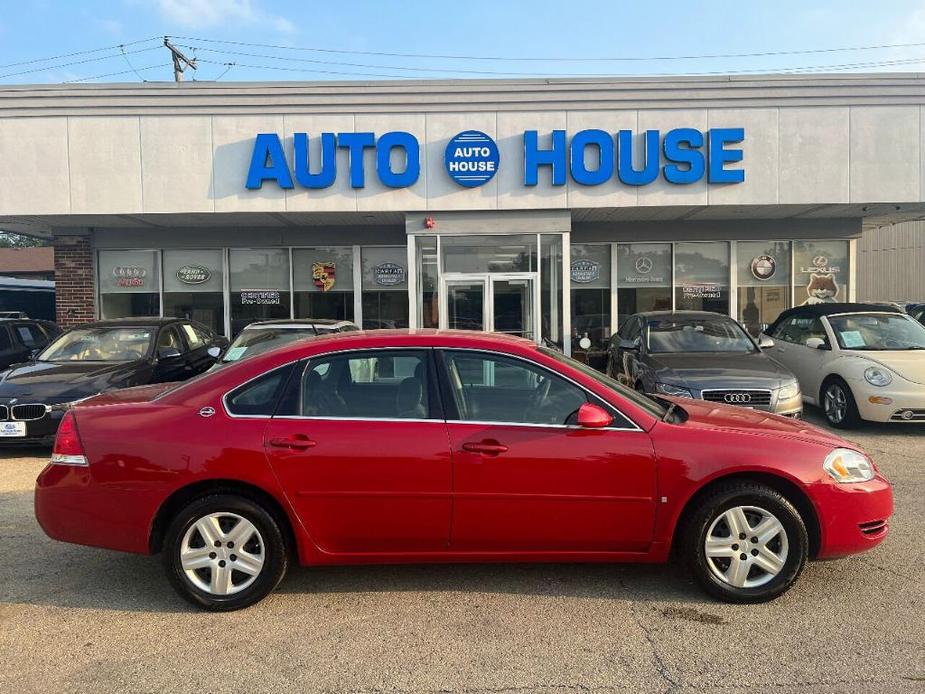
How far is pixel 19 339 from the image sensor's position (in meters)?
11.4

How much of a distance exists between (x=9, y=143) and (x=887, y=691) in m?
14.1

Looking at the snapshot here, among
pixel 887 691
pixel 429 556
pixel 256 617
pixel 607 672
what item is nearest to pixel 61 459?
pixel 256 617

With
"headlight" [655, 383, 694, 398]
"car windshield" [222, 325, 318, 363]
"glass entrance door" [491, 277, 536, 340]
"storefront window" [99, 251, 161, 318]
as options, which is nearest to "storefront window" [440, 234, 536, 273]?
"glass entrance door" [491, 277, 536, 340]

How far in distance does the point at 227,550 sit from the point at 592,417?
213 cm

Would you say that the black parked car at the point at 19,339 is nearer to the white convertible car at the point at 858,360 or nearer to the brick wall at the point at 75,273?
the brick wall at the point at 75,273

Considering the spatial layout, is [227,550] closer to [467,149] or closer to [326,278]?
[467,149]

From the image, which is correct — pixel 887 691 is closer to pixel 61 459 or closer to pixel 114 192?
pixel 61 459

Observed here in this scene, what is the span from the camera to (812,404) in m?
9.70

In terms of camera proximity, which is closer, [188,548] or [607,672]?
[607,672]

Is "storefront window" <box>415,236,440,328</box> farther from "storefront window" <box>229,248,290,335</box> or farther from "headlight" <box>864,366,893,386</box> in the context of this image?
"headlight" <box>864,366,893,386</box>

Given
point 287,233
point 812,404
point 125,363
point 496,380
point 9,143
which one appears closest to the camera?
point 496,380

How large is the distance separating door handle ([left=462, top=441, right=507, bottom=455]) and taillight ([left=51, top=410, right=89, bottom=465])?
2.13 m

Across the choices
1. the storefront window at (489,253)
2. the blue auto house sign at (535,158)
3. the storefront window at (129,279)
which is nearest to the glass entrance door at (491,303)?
the storefront window at (489,253)

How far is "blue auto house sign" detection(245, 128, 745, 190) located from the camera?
11.9m
